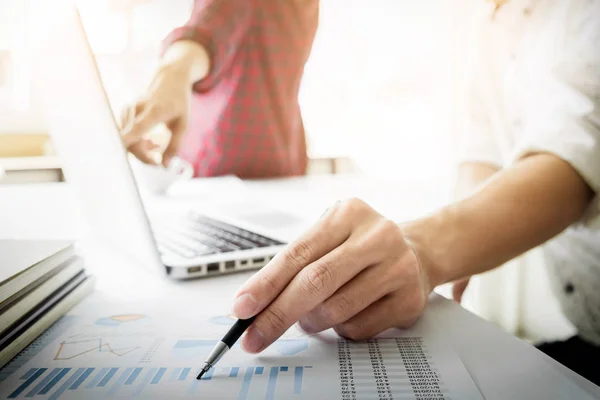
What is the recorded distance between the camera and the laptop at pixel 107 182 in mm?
Result: 404

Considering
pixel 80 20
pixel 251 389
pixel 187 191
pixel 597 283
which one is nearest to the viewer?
pixel 251 389

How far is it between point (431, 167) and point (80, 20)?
4.84 feet

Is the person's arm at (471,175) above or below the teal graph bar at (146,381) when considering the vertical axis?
above

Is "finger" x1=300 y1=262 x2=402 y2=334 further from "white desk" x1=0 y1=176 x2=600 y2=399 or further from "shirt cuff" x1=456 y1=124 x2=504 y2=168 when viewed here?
"shirt cuff" x1=456 y1=124 x2=504 y2=168

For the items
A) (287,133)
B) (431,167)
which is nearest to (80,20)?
(287,133)

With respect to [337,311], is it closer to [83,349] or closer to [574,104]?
[83,349]

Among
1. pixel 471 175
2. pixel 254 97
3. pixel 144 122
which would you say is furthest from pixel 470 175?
pixel 254 97

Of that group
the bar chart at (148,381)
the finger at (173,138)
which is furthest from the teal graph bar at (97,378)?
the finger at (173,138)

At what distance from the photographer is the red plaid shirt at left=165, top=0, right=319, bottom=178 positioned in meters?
1.45

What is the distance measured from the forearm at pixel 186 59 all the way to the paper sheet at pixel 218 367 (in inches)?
33.9

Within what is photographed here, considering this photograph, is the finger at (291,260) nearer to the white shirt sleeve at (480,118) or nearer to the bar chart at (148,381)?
the bar chart at (148,381)

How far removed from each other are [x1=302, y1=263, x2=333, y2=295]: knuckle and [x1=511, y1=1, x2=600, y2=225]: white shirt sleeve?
1.18 feet

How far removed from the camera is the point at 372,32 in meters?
1.79

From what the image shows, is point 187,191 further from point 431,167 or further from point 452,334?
point 431,167
